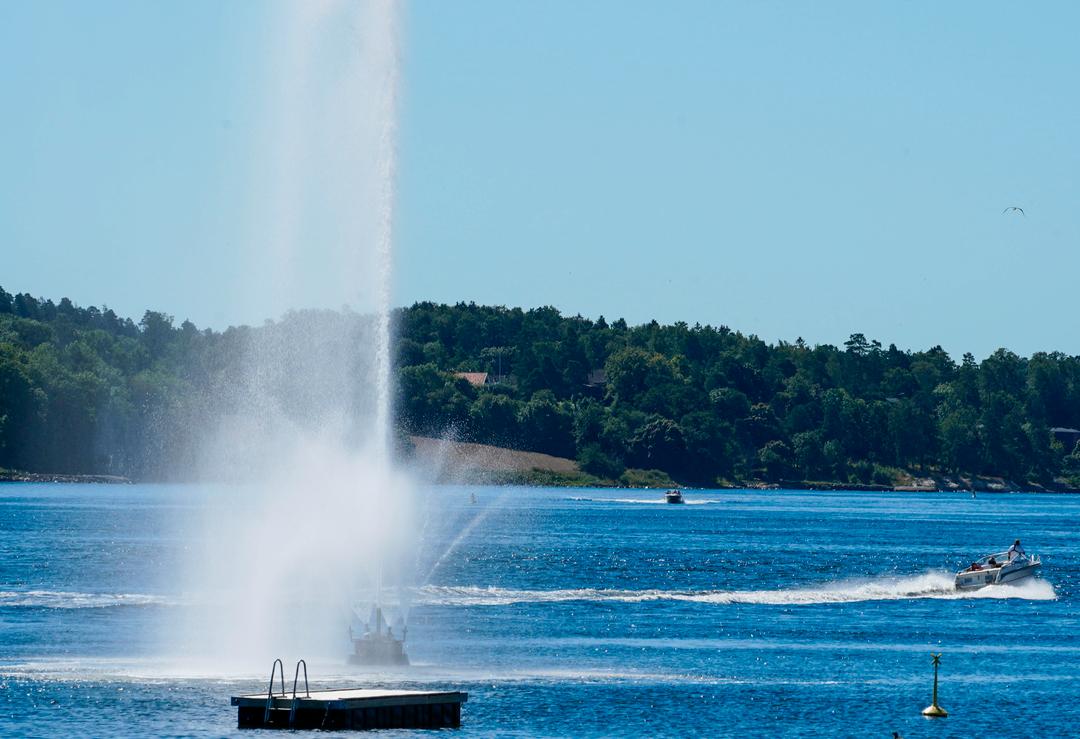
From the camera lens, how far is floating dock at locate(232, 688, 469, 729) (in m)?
49.6

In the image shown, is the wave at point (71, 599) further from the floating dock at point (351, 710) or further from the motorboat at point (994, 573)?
the motorboat at point (994, 573)

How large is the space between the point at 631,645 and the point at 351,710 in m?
23.7

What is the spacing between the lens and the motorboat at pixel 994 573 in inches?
4031

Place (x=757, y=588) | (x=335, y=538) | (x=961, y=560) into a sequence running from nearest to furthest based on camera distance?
(x=335, y=538) → (x=757, y=588) → (x=961, y=560)

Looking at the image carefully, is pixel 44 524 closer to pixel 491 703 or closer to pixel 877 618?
pixel 877 618

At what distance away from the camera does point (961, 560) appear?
5256 inches

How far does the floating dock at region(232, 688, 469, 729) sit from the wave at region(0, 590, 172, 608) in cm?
3244

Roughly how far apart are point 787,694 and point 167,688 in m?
18.9

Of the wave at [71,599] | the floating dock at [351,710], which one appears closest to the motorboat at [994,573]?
the wave at [71,599]

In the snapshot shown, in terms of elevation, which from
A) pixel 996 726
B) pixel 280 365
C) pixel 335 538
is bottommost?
pixel 996 726

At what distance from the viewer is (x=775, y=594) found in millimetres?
96000

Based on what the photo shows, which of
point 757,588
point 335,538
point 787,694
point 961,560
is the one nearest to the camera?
point 787,694

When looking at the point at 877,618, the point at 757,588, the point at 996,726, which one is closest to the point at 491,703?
the point at 996,726

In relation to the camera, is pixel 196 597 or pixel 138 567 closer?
pixel 196 597
